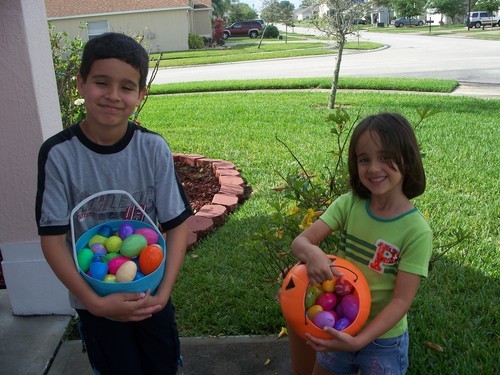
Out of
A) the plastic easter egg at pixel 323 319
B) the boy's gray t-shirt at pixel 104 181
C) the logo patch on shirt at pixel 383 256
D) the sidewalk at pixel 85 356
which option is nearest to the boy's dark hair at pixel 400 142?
the logo patch on shirt at pixel 383 256

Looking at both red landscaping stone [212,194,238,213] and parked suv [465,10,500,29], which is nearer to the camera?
red landscaping stone [212,194,238,213]

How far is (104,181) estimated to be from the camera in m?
1.84

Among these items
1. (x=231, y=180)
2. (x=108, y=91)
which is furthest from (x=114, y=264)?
(x=231, y=180)

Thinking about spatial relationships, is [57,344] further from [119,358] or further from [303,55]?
[303,55]

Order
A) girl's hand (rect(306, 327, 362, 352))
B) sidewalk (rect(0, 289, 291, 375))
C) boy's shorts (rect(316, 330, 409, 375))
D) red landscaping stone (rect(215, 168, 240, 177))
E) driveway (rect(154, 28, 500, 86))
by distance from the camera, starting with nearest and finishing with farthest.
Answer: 1. girl's hand (rect(306, 327, 362, 352))
2. boy's shorts (rect(316, 330, 409, 375))
3. sidewalk (rect(0, 289, 291, 375))
4. red landscaping stone (rect(215, 168, 240, 177))
5. driveway (rect(154, 28, 500, 86))

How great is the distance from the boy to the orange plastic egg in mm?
440

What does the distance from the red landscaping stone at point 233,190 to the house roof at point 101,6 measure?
29.9 metres

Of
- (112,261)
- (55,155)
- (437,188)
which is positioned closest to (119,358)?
(112,261)

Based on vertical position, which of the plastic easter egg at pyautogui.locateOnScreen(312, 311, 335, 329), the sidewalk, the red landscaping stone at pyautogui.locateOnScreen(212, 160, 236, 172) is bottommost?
the sidewalk

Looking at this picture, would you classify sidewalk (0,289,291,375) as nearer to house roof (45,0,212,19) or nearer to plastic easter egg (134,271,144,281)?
plastic easter egg (134,271,144,281)

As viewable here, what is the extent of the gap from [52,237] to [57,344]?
4.15 ft

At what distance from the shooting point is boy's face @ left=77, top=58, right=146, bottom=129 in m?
1.77

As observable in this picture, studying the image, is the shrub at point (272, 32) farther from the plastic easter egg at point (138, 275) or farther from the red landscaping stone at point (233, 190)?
the plastic easter egg at point (138, 275)

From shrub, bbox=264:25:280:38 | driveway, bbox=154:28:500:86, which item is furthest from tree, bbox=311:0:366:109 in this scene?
shrub, bbox=264:25:280:38
